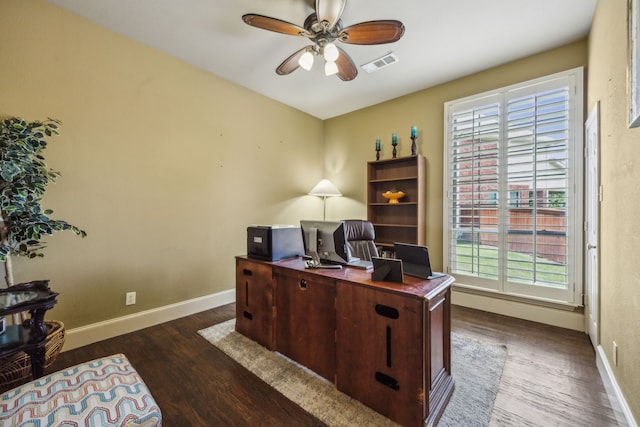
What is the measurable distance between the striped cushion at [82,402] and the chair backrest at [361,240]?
2.23 m

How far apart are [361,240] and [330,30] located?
6.86 feet

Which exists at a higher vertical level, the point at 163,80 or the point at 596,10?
the point at 596,10

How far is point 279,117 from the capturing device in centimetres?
411

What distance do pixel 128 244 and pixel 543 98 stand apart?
455 cm

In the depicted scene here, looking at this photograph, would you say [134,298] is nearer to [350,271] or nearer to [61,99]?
[61,99]

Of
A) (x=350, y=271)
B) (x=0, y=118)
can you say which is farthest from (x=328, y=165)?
(x=0, y=118)

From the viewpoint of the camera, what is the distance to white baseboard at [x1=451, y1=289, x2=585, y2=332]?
2.66 m

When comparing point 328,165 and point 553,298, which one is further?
point 328,165

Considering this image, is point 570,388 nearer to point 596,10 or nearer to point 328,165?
point 596,10

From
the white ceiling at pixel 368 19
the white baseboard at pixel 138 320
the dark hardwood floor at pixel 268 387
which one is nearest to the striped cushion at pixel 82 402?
the dark hardwood floor at pixel 268 387

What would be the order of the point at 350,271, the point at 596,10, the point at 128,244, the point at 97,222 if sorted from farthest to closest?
the point at 128,244
the point at 97,222
the point at 596,10
the point at 350,271

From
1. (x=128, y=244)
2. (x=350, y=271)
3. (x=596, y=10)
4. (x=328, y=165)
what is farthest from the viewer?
(x=328, y=165)

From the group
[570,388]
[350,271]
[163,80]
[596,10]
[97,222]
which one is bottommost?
[570,388]

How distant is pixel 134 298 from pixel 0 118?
180 centimetres
